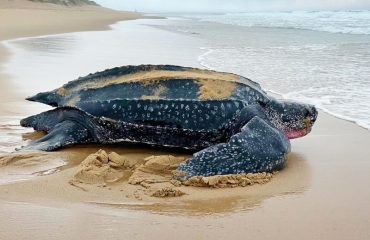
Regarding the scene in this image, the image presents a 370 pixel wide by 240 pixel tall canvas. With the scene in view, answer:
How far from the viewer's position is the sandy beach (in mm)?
1873

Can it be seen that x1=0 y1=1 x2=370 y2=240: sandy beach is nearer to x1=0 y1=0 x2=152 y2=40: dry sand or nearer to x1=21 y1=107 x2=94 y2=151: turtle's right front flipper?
x1=21 y1=107 x2=94 y2=151: turtle's right front flipper

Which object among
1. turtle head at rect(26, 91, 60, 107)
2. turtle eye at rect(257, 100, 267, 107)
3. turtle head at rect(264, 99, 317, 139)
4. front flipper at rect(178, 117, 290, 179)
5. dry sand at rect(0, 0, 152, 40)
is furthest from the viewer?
dry sand at rect(0, 0, 152, 40)

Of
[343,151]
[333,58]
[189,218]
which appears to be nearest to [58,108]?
[189,218]

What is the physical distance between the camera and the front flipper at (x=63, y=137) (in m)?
3.08

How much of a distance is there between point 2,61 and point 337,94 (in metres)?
5.13

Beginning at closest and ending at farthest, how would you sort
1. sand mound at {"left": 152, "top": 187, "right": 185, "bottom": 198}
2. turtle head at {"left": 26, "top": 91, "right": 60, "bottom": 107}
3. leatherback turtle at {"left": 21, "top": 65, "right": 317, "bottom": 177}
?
sand mound at {"left": 152, "top": 187, "right": 185, "bottom": 198}
leatherback turtle at {"left": 21, "top": 65, "right": 317, "bottom": 177}
turtle head at {"left": 26, "top": 91, "right": 60, "bottom": 107}

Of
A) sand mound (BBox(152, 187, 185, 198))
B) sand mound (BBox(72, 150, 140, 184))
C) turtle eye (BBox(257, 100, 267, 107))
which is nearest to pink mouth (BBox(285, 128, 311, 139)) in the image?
turtle eye (BBox(257, 100, 267, 107))

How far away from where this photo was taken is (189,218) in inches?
79.7

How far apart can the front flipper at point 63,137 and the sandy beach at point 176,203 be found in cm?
10

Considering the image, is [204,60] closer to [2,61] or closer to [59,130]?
[2,61]

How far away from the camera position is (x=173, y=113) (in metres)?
3.06

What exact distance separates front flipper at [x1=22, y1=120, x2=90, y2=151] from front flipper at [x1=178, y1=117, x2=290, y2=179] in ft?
3.09

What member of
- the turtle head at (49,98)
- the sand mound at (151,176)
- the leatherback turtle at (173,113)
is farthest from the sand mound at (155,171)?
the turtle head at (49,98)

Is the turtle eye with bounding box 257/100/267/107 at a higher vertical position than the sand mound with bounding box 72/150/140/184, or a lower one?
higher
